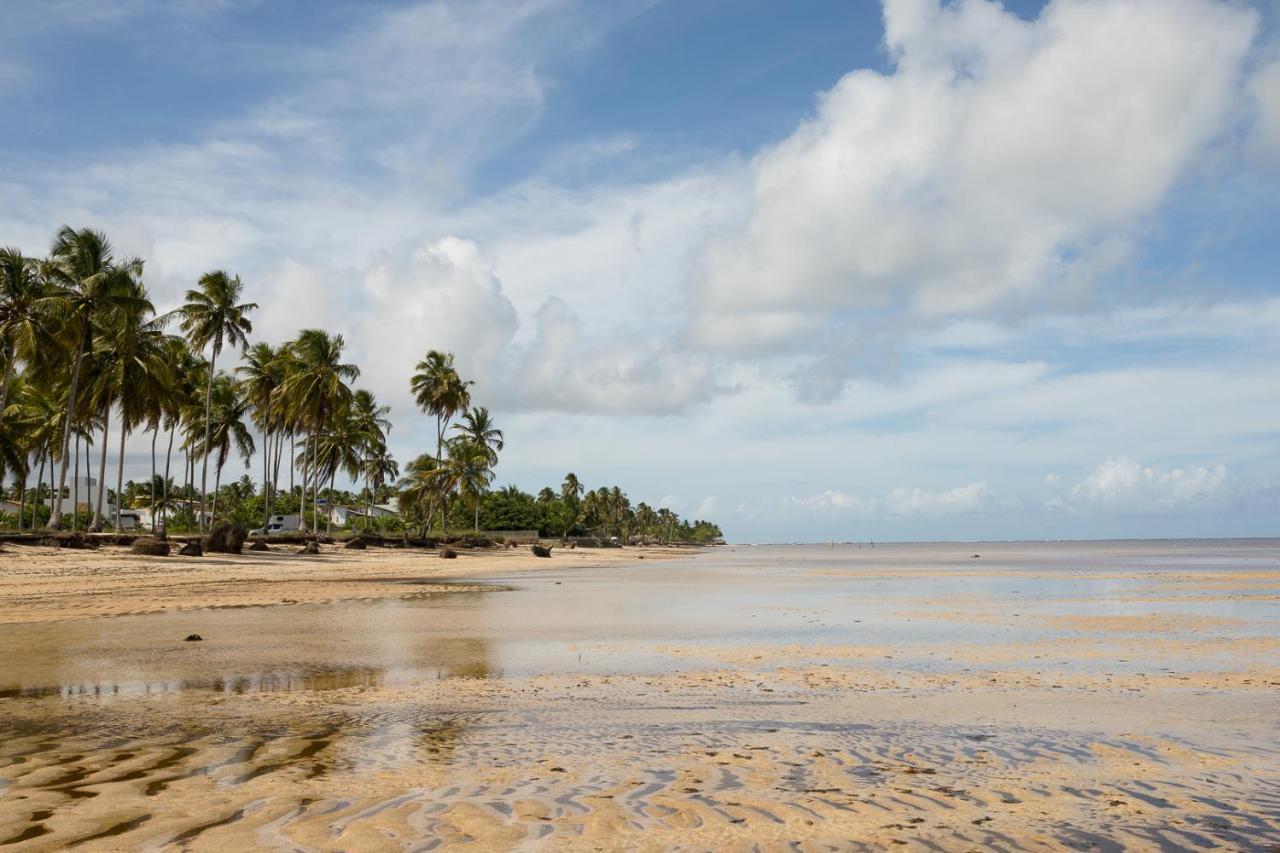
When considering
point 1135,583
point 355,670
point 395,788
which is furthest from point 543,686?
point 1135,583

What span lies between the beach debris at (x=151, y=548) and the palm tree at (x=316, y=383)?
968 inches

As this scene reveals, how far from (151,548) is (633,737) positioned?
35499 mm

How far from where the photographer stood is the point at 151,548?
3653 centimetres

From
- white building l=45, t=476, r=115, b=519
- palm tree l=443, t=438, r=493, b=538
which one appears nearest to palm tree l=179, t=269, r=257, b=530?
palm tree l=443, t=438, r=493, b=538

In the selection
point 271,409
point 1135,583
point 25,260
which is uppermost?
point 25,260

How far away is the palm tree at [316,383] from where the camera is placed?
202 feet

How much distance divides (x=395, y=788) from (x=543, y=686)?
4.98 m

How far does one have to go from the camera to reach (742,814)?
5.35 m

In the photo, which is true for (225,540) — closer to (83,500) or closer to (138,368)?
(138,368)

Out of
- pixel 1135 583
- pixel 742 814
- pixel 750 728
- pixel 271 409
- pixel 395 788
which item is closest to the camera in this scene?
pixel 742 814

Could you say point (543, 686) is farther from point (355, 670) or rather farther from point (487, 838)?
point (487, 838)

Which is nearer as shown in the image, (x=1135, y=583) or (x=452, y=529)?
(x=1135, y=583)

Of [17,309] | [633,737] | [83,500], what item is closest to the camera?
[633,737]

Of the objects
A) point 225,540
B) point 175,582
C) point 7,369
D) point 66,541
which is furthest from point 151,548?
point 7,369
